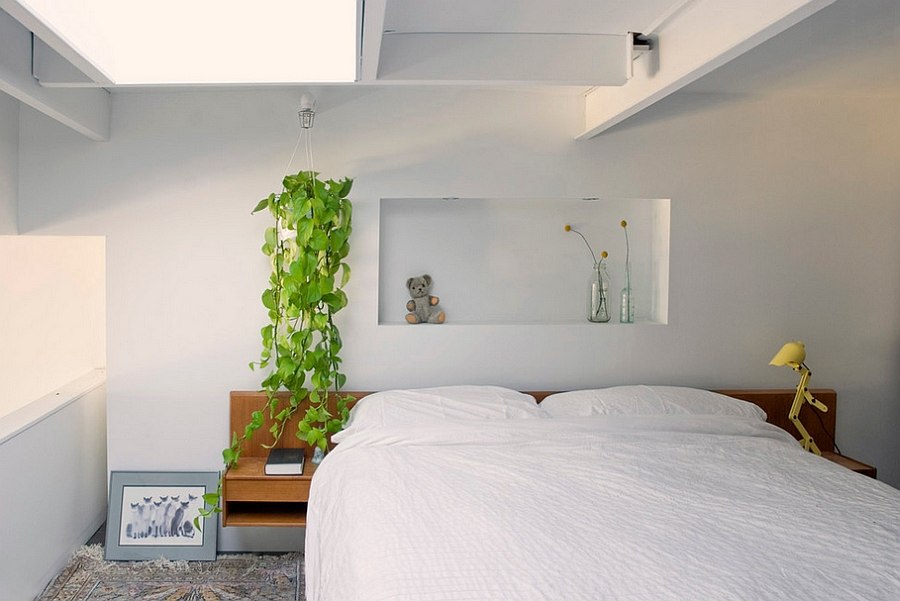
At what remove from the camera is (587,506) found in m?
2.43

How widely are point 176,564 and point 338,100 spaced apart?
216 centimetres

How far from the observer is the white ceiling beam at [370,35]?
6.47ft

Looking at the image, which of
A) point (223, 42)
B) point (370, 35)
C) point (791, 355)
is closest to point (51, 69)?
point (223, 42)

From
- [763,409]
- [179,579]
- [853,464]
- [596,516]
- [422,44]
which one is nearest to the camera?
[596,516]

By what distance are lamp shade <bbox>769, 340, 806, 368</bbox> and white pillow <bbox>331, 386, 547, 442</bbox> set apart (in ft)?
3.48

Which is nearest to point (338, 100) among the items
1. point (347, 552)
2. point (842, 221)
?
point (347, 552)

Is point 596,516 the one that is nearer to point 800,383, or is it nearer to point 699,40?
point 699,40

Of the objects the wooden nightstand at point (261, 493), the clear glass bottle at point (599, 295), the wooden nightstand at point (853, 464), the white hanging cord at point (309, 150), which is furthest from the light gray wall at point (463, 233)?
the wooden nightstand at point (261, 493)

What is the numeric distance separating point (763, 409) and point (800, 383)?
24 cm

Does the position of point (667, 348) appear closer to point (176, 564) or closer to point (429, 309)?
point (429, 309)

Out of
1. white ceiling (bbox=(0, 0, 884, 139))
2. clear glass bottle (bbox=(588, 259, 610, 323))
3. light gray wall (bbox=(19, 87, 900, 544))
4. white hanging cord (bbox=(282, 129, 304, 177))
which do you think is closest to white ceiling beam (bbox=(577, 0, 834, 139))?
white ceiling (bbox=(0, 0, 884, 139))

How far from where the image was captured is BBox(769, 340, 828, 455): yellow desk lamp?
3467mm

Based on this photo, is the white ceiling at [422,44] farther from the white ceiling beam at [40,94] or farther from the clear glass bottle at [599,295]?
the clear glass bottle at [599,295]

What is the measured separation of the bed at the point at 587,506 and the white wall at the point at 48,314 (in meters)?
1.93
